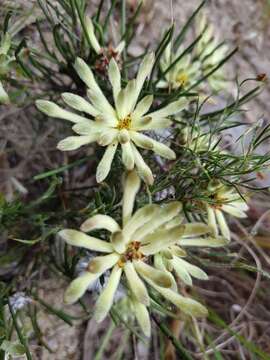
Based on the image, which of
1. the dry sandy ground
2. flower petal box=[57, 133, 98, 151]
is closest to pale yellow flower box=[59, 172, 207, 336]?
flower petal box=[57, 133, 98, 151]

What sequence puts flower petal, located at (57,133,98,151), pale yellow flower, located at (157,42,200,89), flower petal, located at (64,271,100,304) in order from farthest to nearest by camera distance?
pale yellow flower, located at (157,42,200,89) < flower petal, located at (57,133,98,151) < flower petal, located at (64,271,100,304)

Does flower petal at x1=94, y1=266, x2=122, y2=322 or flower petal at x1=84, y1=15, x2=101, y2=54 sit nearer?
flower petal at x1=94, y1=266, x2=122, y2=322

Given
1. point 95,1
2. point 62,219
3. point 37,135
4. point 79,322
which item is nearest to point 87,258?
point 62,219

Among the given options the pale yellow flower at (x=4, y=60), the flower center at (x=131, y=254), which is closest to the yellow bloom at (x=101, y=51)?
the pale yellow flower at (x=4, y=60)

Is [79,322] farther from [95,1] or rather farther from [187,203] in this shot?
[95,1]

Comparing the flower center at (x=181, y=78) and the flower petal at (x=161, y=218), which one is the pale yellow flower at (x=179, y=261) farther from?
the flower center at (x=181, y=78)

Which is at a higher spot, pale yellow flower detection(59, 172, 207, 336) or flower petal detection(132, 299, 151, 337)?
pale yellow flower detection(59, 172, 207, 336)

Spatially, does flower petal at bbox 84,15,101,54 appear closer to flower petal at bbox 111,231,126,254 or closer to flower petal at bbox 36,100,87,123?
flower petal at bbox 36,100,87,123
